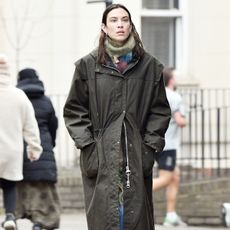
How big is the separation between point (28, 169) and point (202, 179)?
3.85m

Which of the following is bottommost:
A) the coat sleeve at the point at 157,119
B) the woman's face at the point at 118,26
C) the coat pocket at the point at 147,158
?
the coat pocket at the point at 147,158

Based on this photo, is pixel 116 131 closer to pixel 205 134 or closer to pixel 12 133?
pixel 12 133

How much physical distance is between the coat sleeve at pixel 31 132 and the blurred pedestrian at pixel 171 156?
2208 millimetres

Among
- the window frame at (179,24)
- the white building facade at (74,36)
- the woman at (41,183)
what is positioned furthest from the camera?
the window frame at (179,24)

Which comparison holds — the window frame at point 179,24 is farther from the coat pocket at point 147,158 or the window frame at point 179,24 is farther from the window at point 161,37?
the coat pocket at point 147,158

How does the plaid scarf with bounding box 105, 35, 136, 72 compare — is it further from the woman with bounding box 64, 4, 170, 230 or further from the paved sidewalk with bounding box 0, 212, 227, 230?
the paved sidewalk with bounding box 0, 212, 227, 230

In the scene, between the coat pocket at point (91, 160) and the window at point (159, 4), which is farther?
the window at point (159, 4)

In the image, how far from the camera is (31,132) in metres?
10.4

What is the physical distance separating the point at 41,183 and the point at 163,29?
17.2 feet

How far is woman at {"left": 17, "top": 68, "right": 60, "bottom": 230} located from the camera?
35.4 ft

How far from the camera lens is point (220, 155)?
48.3 ft

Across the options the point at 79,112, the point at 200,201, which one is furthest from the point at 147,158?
the point at 200,201

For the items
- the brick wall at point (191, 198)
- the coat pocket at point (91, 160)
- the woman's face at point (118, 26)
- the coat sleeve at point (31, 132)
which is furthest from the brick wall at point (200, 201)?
the woman's face at point (118, 26)

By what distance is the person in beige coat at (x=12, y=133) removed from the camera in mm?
10289
